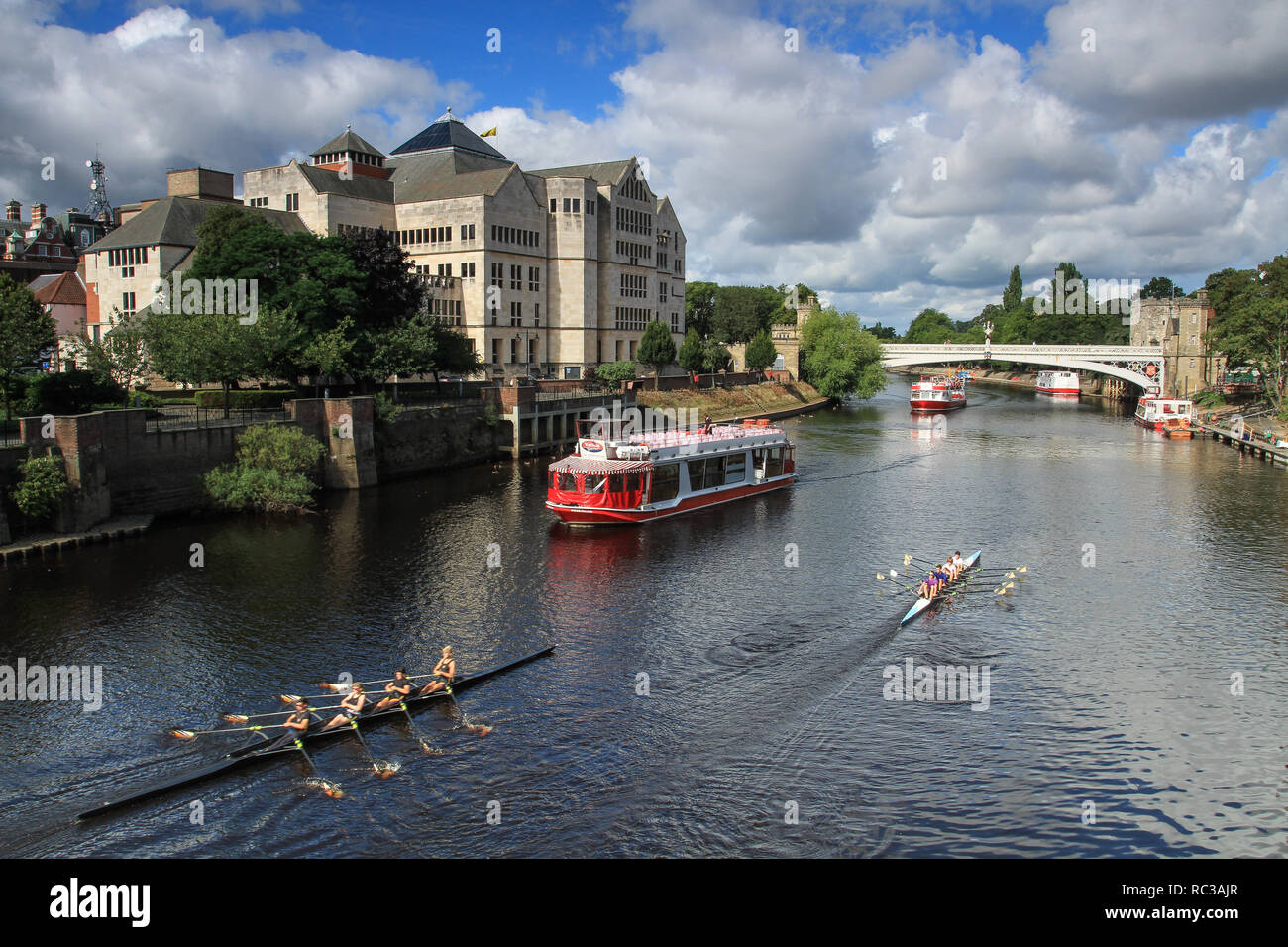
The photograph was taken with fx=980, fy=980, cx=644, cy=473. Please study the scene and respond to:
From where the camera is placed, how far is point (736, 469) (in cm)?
5716

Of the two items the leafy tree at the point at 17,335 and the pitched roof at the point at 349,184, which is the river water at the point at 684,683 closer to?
the leafy tree at the point at 17,335

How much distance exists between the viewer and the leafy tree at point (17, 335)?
47.2 m

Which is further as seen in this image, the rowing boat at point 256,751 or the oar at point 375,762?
the oar at point 375,762

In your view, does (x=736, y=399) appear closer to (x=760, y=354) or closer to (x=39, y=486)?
(x=760, y=354)

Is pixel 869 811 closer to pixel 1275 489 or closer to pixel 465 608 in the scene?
pixel 465 608

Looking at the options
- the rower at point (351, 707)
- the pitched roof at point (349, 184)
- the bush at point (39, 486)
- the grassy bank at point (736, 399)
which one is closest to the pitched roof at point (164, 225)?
the pitched roof at point (349, 184)

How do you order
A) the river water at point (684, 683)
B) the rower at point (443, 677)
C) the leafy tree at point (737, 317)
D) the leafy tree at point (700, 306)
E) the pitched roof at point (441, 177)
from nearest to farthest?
the river water at point (684, 683) < the rower at point (443, 677) < the pitched roof at point (441, 177) < the leafy tree at point (737, 317) < the leafy tree at point (700, 306)

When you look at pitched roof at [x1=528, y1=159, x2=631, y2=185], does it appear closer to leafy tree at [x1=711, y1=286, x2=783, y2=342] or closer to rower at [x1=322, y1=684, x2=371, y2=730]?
leafy tree at [x1=711, y1=286, x2=783, y2=342]

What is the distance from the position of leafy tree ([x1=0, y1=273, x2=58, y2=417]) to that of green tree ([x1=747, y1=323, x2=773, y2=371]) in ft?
261

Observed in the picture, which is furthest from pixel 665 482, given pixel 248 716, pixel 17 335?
pixel 17 335

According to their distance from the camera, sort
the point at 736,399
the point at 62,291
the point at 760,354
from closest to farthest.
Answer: the point at 62,291 → the point at 736,399 → the point at 760,354

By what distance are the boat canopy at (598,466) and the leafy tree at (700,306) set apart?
85.1 m

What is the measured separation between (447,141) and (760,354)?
43.6 metres
